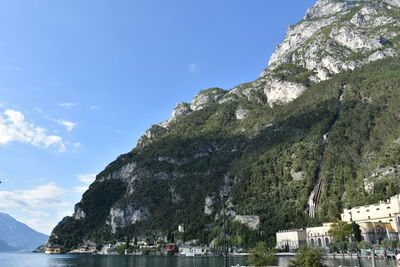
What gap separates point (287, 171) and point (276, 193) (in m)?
A: 15.0

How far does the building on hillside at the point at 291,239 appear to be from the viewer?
131750 mm

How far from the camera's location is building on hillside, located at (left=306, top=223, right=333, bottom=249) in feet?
408

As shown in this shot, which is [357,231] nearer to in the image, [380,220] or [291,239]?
[380,220]

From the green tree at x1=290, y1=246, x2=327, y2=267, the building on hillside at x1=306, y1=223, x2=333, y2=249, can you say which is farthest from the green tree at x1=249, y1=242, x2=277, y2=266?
the building on hillside at x1=306, y1=223, x2=333, y2=249

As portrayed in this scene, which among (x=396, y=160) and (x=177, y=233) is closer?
(x=396, y=160)

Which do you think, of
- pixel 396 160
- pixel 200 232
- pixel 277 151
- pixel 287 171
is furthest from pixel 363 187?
pixel 200 232

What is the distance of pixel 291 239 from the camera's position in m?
136

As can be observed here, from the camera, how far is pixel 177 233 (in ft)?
630

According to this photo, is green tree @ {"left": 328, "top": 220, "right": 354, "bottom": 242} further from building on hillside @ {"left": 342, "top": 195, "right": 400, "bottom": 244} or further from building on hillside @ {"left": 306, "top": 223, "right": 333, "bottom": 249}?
building on hillside @ {"left": 306, "top": 223, "right": 333, "bottom": 249}

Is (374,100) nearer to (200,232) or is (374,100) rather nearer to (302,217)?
(302,217)

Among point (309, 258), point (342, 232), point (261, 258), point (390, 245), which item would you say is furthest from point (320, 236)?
point (309, 258)

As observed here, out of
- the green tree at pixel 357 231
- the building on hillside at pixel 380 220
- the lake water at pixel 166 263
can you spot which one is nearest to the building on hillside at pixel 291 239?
the building on hillside at pixel 380 220

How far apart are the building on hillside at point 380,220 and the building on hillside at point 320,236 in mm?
11088

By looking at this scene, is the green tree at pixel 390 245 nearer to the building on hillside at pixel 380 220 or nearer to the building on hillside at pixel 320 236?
the building on hillside at pixel 380 220
